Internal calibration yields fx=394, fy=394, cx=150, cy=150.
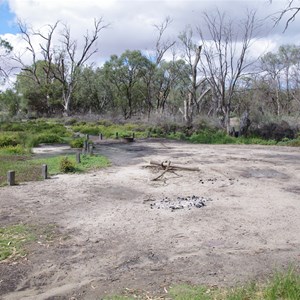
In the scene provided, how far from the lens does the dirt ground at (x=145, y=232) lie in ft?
16.4

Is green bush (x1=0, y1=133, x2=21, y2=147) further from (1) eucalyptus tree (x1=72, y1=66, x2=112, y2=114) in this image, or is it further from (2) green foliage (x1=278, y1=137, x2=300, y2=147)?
(1) eucalyptus tree (x1=72, y1=66, x2=112, y2=114)

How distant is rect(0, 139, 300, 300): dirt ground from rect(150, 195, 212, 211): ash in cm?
18

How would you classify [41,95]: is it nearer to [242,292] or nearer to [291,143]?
[291,143]

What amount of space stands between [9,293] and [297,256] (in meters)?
3.92

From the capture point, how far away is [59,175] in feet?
40.4

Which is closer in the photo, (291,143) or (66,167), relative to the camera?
(66,167)


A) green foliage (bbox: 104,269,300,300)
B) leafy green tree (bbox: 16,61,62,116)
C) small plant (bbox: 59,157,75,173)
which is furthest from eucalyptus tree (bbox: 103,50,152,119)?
green foliage (bbox: 104,269,300,300)

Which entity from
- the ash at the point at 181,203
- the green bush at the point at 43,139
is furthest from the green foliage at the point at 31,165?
the green bush at the point at 43,139

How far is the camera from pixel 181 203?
876 centimetres

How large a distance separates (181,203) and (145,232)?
2101 millimetres

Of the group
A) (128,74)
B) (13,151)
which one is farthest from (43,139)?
(128,74)

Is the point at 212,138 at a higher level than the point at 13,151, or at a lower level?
higher

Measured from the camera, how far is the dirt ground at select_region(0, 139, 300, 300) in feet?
16.4

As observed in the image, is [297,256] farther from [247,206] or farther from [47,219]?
[47,219]
